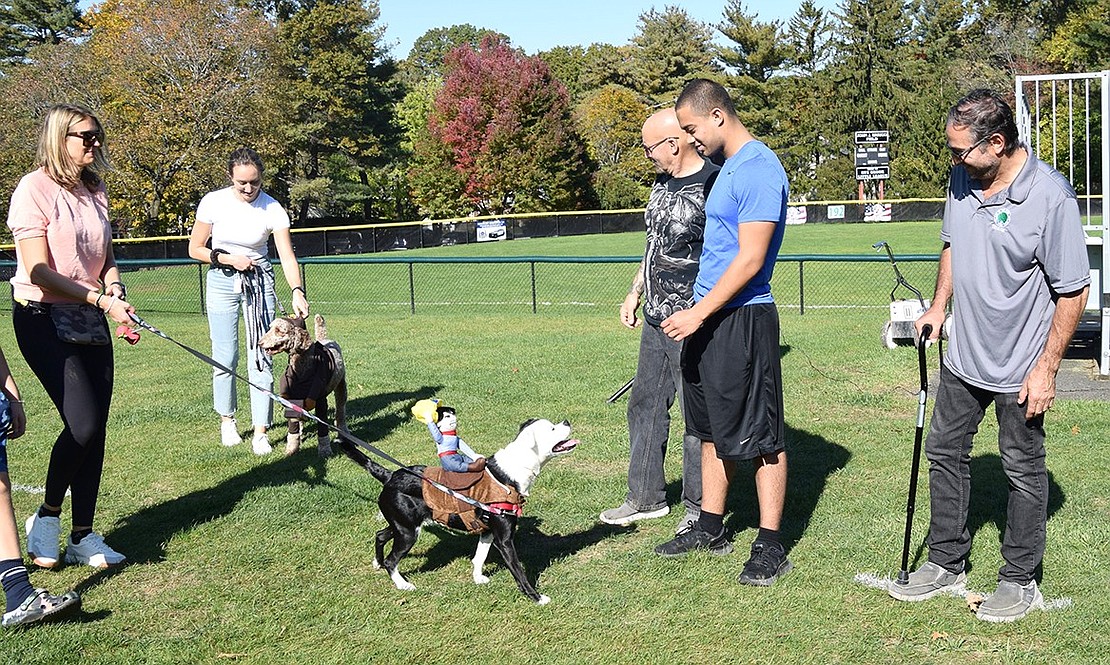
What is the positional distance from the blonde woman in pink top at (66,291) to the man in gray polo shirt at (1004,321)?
140 inches

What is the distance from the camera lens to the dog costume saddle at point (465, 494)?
4324 mm

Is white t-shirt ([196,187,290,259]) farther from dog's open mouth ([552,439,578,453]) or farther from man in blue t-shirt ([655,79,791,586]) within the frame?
man in blue t-shirt ([655,79,791,586])

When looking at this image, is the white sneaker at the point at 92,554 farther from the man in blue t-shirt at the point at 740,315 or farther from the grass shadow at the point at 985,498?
the grass shadow at the point at 985,498

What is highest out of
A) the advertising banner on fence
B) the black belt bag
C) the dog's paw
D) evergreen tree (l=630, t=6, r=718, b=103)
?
evergreen tree (l=630, t=6, r=718, b=103)

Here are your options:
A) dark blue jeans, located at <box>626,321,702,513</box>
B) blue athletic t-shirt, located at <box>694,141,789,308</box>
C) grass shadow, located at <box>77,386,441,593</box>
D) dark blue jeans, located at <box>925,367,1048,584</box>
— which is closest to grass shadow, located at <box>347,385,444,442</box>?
grass shadow, located at <box>77,386,441,593</box>

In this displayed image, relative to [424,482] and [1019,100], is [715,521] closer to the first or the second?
[424,482]

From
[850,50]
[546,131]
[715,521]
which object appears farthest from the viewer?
[850,50]

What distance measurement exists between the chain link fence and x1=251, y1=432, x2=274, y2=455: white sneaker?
7781 mm

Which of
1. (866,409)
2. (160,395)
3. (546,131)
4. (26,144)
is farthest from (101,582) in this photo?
(546,131)

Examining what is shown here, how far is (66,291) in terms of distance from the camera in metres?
4.48

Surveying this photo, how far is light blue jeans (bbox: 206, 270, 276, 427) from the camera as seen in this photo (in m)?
6.80

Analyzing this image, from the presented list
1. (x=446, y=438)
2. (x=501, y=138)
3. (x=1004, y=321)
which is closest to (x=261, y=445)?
(x=446, y=438)

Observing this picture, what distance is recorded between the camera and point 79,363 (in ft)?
15.1

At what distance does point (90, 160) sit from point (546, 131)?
45.6 m
